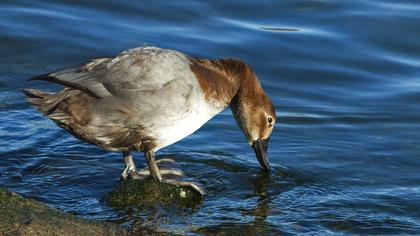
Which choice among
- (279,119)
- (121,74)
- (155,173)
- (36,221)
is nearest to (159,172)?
(155,173)

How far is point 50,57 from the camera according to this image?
11039mm

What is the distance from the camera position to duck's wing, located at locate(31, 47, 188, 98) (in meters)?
7.27

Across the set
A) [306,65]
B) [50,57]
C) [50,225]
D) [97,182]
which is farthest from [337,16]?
[50,225]

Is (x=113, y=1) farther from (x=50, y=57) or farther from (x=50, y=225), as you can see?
(x=50, y=225)

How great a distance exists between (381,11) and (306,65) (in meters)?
1.99

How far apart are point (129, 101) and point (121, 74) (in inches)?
8.7

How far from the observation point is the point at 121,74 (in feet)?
24.1

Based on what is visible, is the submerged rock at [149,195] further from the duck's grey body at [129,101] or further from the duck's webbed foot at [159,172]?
the duck's grey body at [129,101]

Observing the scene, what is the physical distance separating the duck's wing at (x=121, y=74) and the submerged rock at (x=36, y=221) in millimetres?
1368

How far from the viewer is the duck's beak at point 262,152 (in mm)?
8250

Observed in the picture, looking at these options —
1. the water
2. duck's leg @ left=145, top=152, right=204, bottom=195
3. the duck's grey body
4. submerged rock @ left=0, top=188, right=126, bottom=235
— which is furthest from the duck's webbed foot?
submerged rock @ left=0, top=188, right=126, bottom=235

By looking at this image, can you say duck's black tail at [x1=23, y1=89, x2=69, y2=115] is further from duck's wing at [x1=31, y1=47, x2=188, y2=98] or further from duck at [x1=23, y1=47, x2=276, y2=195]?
duck's wing at [x1=31, y1=47, x2=188, y2=98]

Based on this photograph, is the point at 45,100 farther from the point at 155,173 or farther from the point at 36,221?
the point at 36,221

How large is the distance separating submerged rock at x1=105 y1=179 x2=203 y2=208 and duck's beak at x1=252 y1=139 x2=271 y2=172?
0.91 meters
